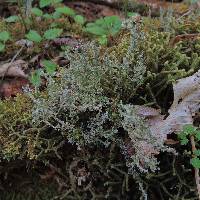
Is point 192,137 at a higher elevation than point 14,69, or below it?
higher

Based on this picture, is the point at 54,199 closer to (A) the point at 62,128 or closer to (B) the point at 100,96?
(A) the point at 62,128

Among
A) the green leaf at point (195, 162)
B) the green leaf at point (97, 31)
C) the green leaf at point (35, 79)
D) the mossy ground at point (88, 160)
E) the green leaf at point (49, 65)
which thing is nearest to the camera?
the green leaf at point (195, 162)

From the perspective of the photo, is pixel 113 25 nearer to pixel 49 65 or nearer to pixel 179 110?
pixel 49 65

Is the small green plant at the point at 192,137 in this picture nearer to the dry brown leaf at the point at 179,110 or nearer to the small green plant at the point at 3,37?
the dry brown leaf at the point at 179,110

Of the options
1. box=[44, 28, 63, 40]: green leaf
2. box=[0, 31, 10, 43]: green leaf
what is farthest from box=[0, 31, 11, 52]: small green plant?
box=[44, 28, 63, 40]: green leaf

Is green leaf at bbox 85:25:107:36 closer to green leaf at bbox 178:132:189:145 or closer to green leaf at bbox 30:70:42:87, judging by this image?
green leaf at bbox 30:70:42:87

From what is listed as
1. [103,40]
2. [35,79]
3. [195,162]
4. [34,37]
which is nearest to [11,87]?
[35,79]

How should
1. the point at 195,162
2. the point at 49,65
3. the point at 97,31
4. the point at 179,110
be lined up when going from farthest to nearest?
the point at 97,31 < the point at 49,65 < the point at 179,110 < the point at 195,162

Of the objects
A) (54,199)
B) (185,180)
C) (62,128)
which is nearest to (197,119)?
(185,180)

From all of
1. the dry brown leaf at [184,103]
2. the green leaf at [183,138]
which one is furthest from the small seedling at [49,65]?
the green leaf at [183,138]
